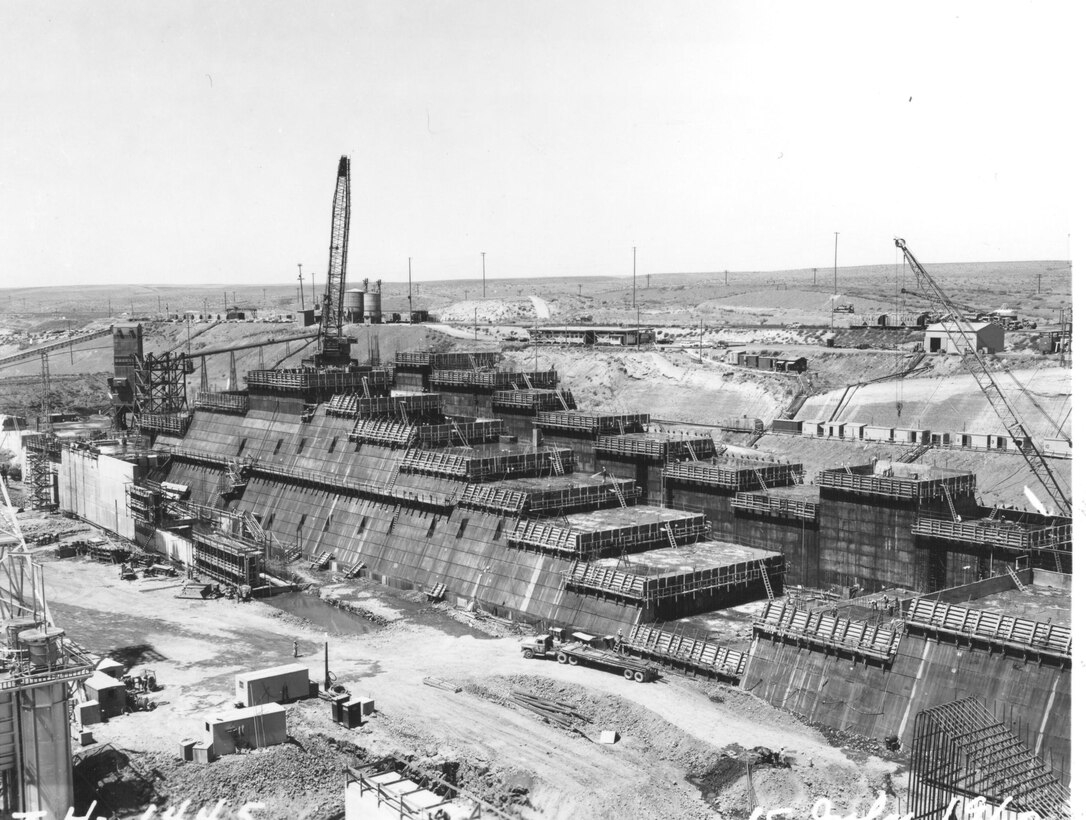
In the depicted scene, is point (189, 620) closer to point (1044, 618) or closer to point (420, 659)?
point (420, 659)

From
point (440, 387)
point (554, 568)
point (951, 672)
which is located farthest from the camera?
point (440, 387)

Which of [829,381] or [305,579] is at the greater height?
[829,381]

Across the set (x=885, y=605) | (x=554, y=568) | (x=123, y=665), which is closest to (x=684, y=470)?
(x=554, y=568)

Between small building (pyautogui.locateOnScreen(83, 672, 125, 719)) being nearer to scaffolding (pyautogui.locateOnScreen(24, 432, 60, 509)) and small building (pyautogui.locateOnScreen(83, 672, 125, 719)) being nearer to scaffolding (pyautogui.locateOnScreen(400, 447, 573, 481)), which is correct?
scaffolding (pyautogui.locateOnScreen(400, 447, 573, 481))

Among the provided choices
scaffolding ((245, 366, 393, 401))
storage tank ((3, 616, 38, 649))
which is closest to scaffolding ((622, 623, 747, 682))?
storage tank ((3, 616, 38, 649))

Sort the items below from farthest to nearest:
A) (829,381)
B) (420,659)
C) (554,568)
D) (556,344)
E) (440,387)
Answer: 1. (556,344)
2. (829,381)
3. (440,387)
4. (554,568)
5. (420,659)

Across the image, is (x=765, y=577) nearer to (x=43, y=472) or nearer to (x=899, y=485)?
(x=899, y=485)

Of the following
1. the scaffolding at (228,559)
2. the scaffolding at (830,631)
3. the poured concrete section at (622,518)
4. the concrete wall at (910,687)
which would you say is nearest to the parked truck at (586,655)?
the concrete wall at (910,687)
